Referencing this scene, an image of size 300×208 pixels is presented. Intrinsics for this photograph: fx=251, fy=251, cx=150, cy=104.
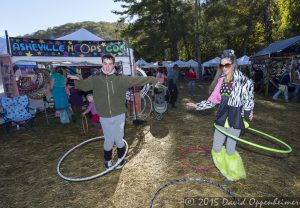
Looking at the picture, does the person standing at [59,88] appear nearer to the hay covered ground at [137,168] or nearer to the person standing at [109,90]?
the hay covered ground at [137,168]

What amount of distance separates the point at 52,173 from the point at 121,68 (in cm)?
543

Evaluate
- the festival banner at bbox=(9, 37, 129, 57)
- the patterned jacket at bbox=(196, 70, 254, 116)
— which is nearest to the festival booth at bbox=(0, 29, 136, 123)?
the festival banner at bbox=(9, 37, 129, 57)

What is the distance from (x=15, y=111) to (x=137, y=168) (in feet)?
19.9

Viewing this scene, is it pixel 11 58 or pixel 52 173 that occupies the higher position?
pixel 11 58

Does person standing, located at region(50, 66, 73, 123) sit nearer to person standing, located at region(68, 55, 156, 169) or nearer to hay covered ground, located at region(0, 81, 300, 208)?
hay covered ground, located at region(0, 81, 300, 208)

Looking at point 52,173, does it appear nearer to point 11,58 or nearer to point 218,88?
point 218,88

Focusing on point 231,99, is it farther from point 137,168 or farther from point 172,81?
point 172,81

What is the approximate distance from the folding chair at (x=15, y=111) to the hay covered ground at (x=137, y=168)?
1.44ft

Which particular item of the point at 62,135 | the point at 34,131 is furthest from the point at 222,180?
the point at 34,131

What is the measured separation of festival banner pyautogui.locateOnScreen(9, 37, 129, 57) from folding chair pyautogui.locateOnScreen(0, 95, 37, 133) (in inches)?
68.0

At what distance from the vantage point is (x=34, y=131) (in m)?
9.48

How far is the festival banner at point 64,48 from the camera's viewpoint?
30.5 ft

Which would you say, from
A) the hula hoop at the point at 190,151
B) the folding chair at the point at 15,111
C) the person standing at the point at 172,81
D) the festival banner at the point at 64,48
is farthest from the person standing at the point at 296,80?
→ the folding chair at the point at 15,111

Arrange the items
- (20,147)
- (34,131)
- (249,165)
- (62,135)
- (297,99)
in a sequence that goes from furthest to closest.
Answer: (297,99) < (34,131) < (62,135) < (20,147) < (249,165)
